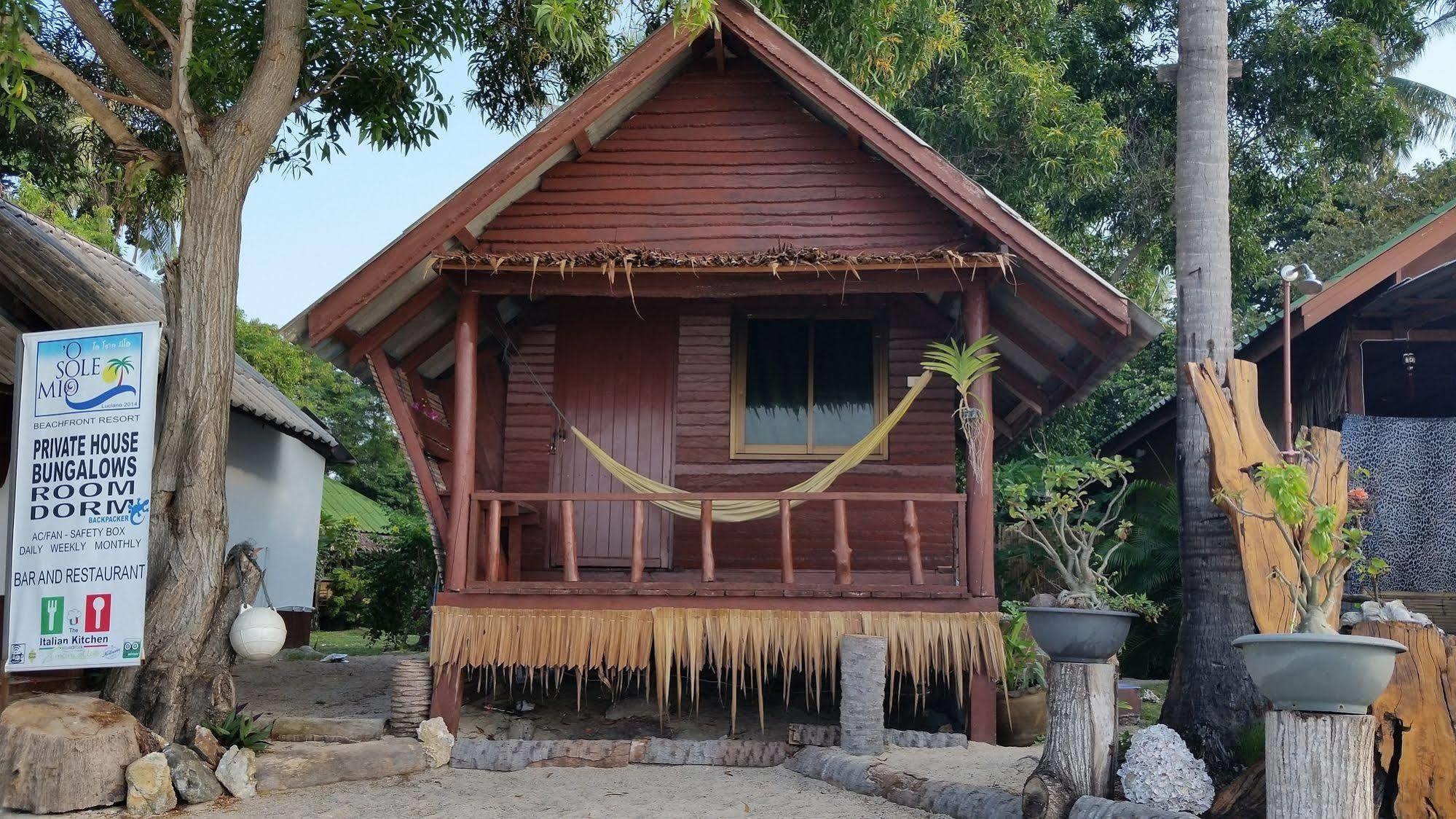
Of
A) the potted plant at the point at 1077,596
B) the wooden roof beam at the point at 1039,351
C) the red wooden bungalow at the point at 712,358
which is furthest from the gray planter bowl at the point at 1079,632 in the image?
the wooden roof beam at the point at 1039,351

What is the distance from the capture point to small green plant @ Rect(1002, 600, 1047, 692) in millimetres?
8438

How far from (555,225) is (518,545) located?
247cm

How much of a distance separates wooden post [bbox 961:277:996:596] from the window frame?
140 cm

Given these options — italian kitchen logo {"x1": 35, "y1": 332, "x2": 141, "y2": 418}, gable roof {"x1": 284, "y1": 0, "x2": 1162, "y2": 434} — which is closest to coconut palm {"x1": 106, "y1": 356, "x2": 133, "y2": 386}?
italian kitchen logo {"x1": 35, "y1": 332, "x2": 141, "y2": 418}

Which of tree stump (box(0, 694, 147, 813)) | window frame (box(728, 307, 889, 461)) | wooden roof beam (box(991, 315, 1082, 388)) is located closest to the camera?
tree stump (box(0, 694, 147, 813))

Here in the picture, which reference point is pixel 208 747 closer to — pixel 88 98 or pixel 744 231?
pixel 88 98

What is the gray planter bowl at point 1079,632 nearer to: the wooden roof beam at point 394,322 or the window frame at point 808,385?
the window frame at point 808,385

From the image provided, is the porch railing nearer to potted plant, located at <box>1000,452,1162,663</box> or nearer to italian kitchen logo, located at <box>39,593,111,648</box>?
potted plant, located at <box>1000,452,1162,663</box>

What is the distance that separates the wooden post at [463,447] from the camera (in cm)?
837

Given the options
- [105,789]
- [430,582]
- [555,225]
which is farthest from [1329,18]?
[105,789]

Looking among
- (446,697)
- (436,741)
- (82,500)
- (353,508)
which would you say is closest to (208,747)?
(436,741)

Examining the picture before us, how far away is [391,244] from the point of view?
838 cm

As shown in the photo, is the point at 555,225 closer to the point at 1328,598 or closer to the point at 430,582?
the point at 1328,598

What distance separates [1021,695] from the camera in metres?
8.44
